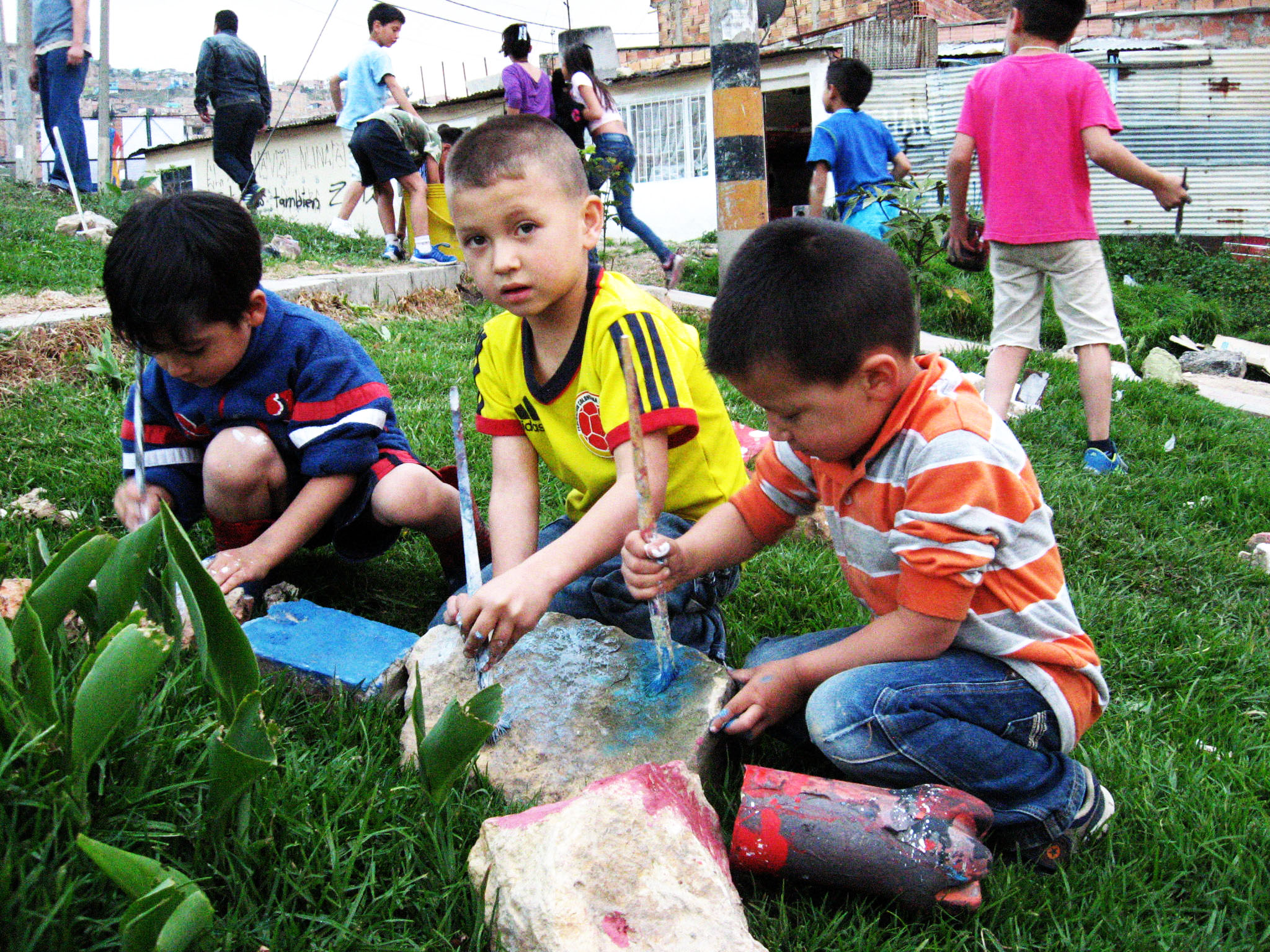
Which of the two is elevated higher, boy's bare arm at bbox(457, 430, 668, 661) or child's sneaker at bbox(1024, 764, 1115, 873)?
boy's bare arm at bbox(457, 430, 668, 661)

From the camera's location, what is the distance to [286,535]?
2215 millimetres

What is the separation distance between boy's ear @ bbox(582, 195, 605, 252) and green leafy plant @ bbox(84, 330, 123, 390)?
2301 millimetres

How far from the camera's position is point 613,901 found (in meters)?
1.20

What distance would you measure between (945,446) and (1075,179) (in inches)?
103

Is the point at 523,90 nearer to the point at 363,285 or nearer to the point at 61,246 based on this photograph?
the point at 363,285

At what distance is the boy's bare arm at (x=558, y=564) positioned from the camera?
162cm

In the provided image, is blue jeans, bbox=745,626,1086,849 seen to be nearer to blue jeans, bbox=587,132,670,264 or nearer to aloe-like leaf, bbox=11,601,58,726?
aloe-like leaf, bbox=11,601,58,726

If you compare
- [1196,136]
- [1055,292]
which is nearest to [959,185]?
[1055,292]

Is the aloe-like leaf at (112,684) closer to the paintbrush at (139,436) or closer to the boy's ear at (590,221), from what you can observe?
the paintbrush at (139,436)

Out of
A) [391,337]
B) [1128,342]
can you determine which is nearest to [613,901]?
[391,337]

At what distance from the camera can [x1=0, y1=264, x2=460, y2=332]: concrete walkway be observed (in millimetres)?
4184

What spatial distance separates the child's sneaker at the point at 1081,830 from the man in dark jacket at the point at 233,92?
25.2ft

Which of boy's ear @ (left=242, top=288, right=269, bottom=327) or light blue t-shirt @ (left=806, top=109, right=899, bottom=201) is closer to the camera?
boy's ear @ (left=242, top=288, right=269, bottom=327)

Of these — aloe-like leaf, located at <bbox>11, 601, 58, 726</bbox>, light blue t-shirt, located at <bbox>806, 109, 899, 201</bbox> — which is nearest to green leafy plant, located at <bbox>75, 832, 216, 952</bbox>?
aloe-like leaf, located at <bbox>11, 601, 58, 726</bbox>
